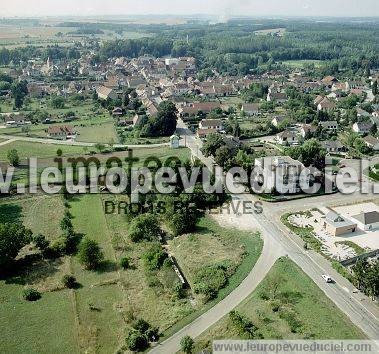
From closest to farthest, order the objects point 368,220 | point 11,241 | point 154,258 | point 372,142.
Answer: point 11,241, point 154,258, point 368,220, point 372,142

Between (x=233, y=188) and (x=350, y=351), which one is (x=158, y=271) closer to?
(x=350, y=351)

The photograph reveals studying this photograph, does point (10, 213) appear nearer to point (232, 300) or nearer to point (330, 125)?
point (232, 300)

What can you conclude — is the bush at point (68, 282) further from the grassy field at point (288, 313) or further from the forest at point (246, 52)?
the forest at point (246, 52)

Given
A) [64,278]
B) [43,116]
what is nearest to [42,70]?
[43,116]

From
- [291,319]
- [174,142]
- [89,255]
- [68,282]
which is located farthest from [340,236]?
[174,142]

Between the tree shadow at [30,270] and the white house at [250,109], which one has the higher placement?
the white house at [250,109]

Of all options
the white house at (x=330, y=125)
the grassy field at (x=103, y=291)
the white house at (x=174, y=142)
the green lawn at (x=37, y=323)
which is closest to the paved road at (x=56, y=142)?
the white house at (x=174, y=142)
